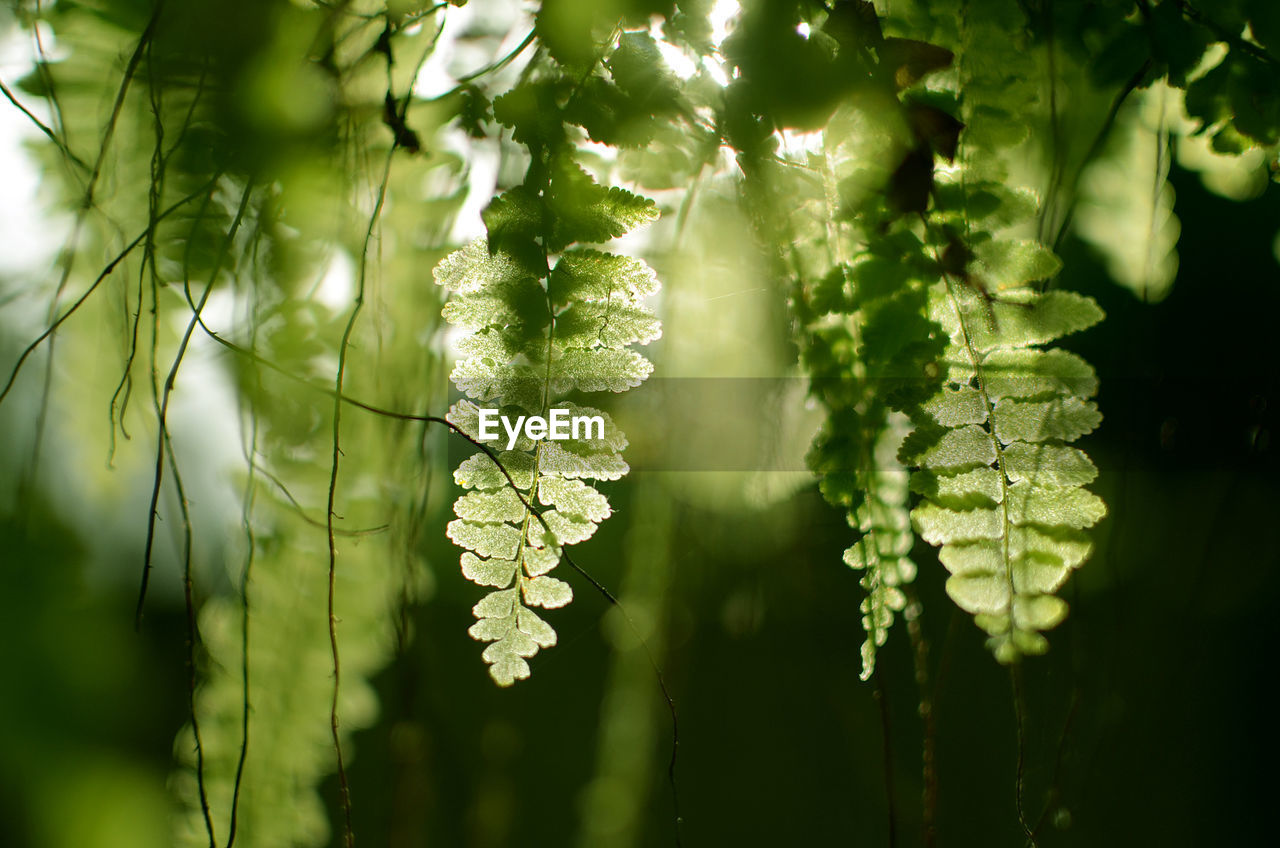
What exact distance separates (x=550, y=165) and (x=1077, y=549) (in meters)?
0.42

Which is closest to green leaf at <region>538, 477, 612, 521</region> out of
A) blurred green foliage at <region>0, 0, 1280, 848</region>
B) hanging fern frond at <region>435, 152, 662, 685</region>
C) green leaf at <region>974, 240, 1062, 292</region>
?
hanging fern frond at <region>435, 152, 662, 685</region>

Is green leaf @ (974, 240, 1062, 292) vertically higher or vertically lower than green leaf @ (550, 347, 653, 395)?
higher

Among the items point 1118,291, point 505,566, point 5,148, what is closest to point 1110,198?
point 1118,291

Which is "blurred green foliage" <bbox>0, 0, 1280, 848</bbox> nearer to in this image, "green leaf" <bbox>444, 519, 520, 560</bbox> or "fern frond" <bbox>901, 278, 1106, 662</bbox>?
"fern frond" <bbox>901, 278, 1106, 662</bbox>

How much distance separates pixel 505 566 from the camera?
51 cm

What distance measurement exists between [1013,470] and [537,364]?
0.32 metres

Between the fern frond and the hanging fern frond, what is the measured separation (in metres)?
0.20

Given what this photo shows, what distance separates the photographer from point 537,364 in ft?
1.65

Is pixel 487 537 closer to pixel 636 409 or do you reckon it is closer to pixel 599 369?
pixel 599 369

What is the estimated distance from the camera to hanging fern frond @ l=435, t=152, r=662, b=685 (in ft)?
1.59

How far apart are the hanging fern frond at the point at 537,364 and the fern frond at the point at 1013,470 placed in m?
0.20

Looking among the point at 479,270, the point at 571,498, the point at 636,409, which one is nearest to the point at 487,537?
the point at 571,498

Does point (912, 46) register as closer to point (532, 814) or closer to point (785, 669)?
point (785, 669)

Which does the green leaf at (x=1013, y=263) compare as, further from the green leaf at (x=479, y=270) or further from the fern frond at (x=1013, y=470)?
the green leaf at (x=479, y=270)
